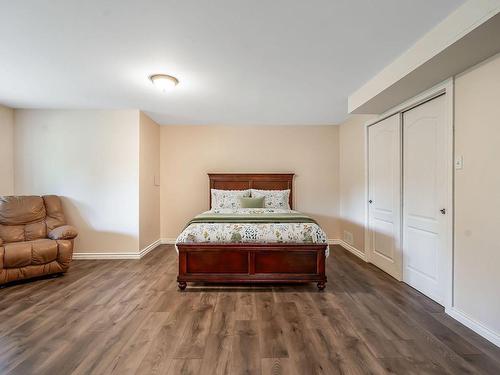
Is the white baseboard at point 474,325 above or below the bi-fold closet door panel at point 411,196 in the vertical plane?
below

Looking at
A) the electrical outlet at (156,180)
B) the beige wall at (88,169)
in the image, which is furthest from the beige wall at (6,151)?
the electrical outlet at (156,180)

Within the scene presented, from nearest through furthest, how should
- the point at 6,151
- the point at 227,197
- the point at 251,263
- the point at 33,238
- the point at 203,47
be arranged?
the point at 203,47
the point at 251,263
the point at 33,238
the point at 6,151
the point at 227,197

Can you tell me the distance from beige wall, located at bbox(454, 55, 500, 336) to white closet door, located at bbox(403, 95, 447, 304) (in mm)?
227

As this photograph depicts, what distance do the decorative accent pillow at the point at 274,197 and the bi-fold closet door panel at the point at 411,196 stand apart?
54.0 inches

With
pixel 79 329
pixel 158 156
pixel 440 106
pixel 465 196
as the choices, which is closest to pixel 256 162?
pixel 158 156

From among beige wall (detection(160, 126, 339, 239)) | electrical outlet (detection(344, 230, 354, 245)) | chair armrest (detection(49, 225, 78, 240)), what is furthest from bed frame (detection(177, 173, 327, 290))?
beige wall (detection(160, 126, 339, 239))

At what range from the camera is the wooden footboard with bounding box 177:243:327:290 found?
266 centimetres

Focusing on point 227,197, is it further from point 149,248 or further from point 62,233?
point 62,233

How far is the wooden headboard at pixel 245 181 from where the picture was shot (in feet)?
14.9

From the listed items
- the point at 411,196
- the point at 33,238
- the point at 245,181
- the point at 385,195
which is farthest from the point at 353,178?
the point at 33,238

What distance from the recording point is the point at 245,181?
454cm

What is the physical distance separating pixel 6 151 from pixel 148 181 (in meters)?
2.06

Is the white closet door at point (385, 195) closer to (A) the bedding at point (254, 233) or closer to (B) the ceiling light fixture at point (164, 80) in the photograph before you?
(A) the bedding at point (254, 233)

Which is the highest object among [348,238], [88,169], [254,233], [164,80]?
[164,80]
